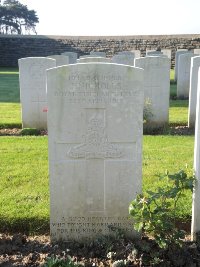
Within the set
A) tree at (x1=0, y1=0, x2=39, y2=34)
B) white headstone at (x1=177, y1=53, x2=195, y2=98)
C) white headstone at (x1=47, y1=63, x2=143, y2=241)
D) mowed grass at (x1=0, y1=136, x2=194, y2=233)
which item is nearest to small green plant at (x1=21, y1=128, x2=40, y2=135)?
mowed grass at (x1=0, y1=136, x2=194, y2=233)

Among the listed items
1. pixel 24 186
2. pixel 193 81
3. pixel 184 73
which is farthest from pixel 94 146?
pixel 184 73

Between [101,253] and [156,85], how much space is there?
5447 mm

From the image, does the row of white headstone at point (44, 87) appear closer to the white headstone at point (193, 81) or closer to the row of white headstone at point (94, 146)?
the white headstone at point (193, 81)

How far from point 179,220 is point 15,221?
1.66 metres

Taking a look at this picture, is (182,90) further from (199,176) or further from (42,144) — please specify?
(199,176)

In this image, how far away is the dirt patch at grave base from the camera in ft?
9.95

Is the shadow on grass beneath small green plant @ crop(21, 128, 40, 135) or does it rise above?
beneath

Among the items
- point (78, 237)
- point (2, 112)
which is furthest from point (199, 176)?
point (2, 112)

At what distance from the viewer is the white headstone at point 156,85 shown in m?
8.02

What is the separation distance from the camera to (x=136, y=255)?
3.11 m

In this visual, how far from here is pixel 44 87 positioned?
26.8 feet

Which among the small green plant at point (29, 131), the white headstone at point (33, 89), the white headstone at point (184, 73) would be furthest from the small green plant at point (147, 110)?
the white headstone at point (184, 73)

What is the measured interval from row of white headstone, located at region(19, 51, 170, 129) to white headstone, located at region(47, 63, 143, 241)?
478cm

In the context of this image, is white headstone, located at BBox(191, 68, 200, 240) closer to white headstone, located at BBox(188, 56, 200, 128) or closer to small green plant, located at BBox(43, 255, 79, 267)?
small green plant, located at BBox(43, 255, 79, 267)
